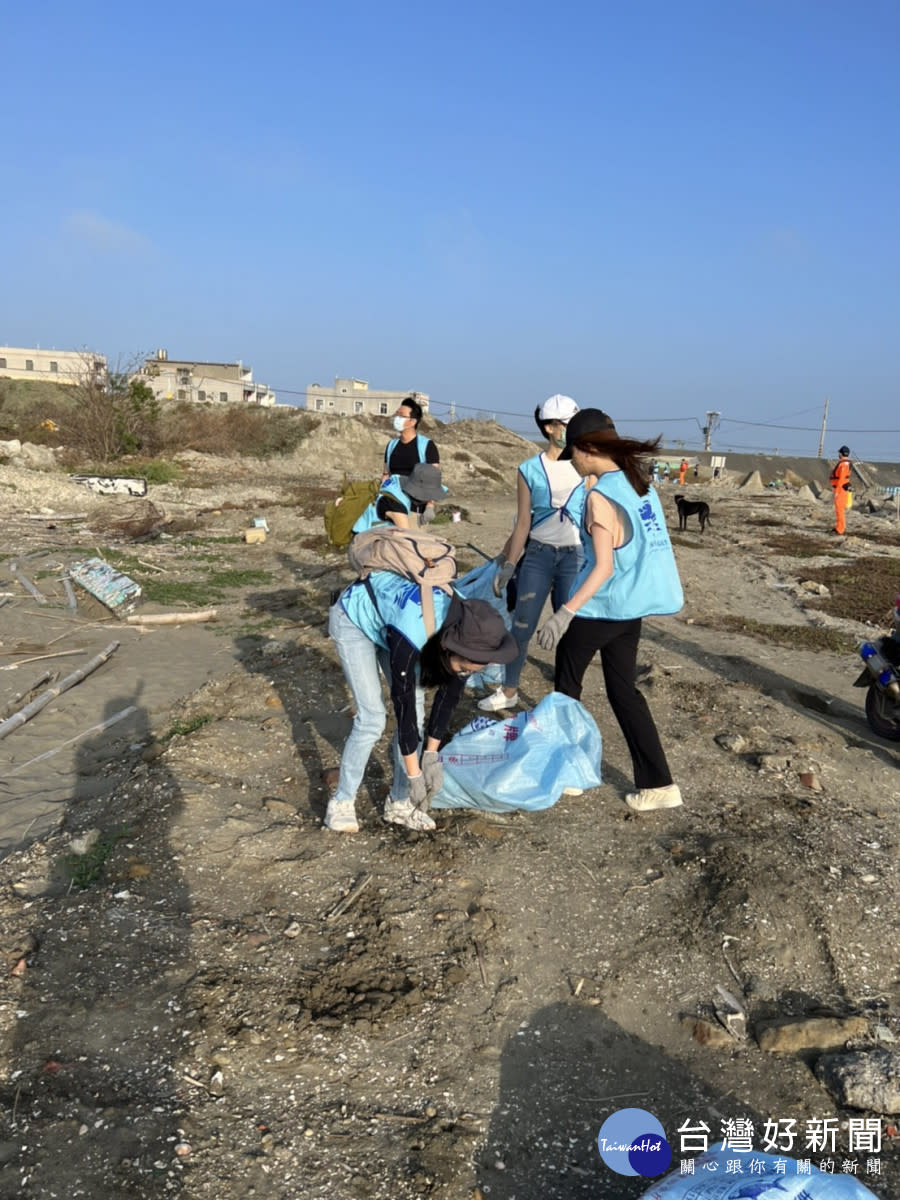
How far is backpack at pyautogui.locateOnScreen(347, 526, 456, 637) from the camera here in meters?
3.32

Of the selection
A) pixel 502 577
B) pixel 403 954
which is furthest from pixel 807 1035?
pixel 502 577

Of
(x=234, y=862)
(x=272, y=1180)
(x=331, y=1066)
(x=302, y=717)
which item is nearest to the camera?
(x=272, y=1180)

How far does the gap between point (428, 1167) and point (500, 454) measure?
3208 centimetres

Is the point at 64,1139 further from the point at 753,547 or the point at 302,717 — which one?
the point at 753,547

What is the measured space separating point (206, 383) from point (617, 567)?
194 ft

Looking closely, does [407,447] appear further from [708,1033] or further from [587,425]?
[708,1033]

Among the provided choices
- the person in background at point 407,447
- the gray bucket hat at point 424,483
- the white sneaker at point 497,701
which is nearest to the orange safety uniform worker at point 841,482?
the person in background at point 407,447

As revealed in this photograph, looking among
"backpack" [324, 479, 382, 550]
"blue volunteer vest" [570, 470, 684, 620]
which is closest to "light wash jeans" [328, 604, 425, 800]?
"blue volunteer vest" [570, 470, 684, 620]

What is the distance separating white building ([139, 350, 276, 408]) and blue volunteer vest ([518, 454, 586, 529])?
1597 inches

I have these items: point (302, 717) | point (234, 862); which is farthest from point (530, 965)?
point (302, 717)

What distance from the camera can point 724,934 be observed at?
333cm

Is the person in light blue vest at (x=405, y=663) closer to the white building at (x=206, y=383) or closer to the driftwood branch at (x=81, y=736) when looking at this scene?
the driftwood branch at (x=81, y=736)

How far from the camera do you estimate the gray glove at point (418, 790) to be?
3.69 meters

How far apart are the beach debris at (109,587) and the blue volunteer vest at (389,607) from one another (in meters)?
5.59
